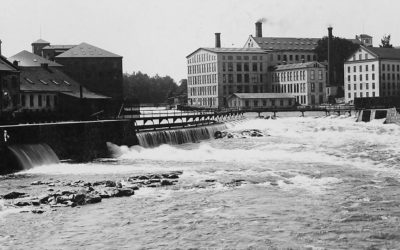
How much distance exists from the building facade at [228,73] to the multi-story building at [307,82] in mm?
7296

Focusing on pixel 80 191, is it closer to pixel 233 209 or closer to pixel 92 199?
pixel 92 199

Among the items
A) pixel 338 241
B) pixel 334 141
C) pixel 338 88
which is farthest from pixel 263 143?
pixel 338 88

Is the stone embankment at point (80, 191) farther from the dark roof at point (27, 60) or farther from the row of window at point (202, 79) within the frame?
the row of window at point (202, 79)

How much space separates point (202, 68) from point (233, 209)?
96.6 m

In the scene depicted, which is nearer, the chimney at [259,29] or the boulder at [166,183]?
the boulder at [166,183]

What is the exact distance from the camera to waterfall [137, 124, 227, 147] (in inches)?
1692

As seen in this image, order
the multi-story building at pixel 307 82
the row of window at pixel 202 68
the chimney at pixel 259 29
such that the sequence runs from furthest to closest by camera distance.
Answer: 1. the chimney at pixel 259 29
2. the row of window at pixel 202 68
3. the multi-story building at pixel 307 82

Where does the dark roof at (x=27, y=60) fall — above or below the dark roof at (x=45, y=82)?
above

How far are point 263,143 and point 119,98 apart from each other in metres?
32.5

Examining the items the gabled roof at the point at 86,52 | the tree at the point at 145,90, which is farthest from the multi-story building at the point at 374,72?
the tree at the point at 145,90

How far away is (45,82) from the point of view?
57.0m

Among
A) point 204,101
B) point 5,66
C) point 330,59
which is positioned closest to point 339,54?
point 330,59

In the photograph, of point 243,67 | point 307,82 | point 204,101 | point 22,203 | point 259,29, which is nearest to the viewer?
point 22,203

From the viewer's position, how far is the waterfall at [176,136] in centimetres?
4297
